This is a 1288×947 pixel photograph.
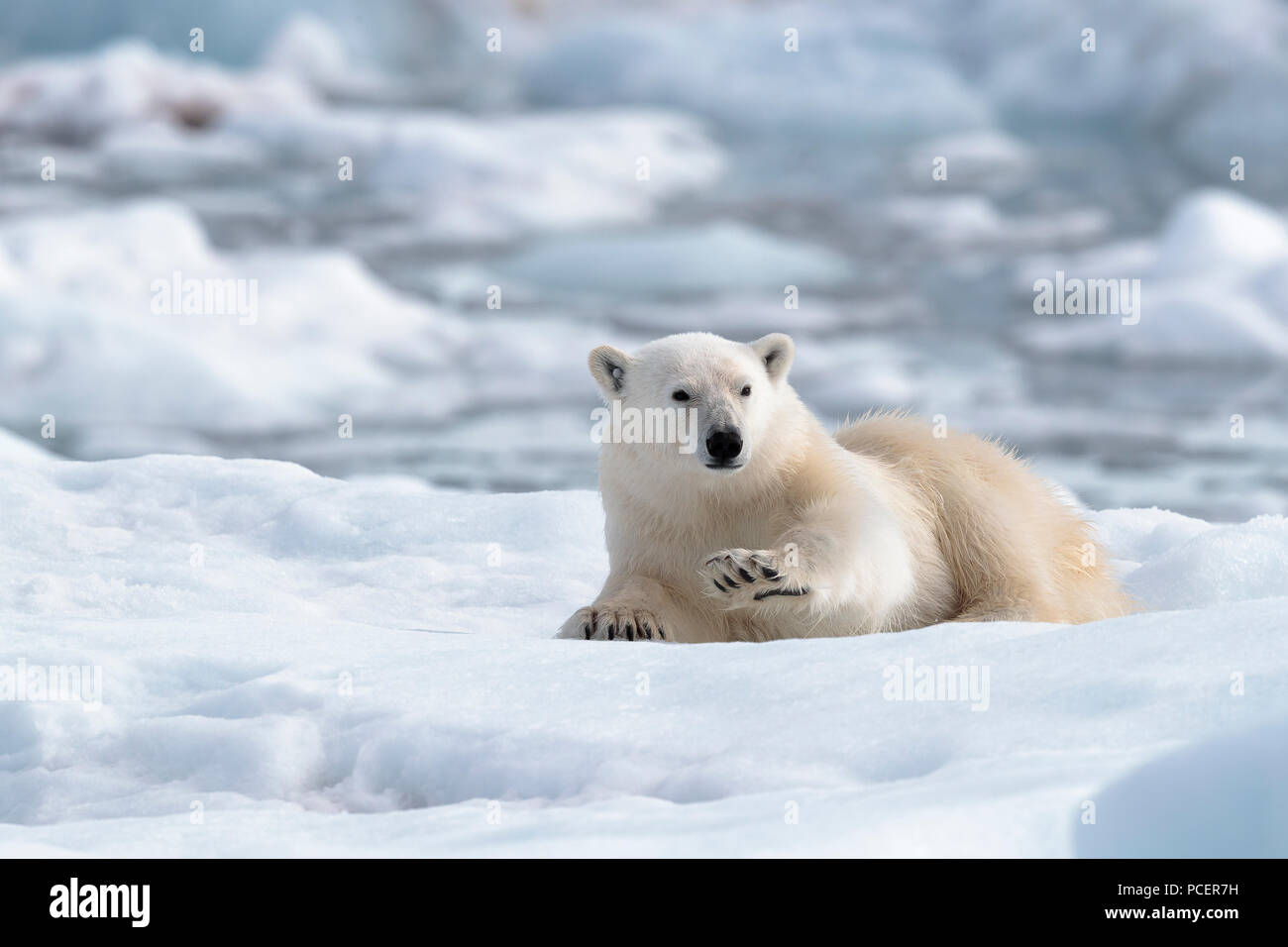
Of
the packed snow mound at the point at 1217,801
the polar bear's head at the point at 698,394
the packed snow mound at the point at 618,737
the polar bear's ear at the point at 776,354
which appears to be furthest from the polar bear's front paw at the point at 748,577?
the packed snow mound at the point at 1217,801

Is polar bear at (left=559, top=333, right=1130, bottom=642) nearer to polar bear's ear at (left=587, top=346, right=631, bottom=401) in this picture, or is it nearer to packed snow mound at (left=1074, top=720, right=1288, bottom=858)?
polar bear's ear at (left=587, top=346, right=631, bottom=401)

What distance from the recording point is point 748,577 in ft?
10.6

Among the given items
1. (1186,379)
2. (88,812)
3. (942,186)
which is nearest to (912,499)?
(88,812)

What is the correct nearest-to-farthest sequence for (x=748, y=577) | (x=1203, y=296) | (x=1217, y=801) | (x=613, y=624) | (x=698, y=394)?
1. (x=1217, y=801)
2. (x=748, y=577)
3. (x=613, y=624)
4. (x=698, y=394)
5. (x=1203, y=296)

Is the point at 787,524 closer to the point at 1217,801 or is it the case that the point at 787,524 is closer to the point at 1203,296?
the point at 1217,801

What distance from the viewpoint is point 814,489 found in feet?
12.1

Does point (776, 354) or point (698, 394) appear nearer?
point (698, 394)

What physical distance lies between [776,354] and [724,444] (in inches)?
20.7

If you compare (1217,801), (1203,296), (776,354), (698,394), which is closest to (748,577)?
(698,394)

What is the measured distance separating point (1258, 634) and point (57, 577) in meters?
3.14

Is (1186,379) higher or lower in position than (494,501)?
higher

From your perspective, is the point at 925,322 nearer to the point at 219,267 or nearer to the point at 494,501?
the point at 219,267

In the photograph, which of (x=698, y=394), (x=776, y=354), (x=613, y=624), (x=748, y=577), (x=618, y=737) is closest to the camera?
(x=618, y=737)

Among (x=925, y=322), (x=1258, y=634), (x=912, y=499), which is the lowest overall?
(x=1258, y=634)
